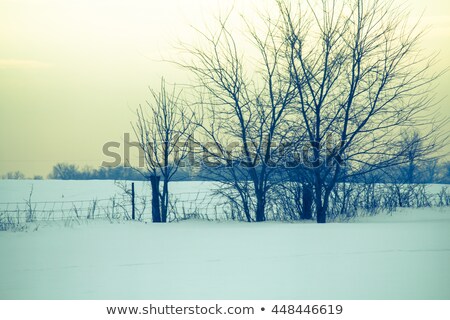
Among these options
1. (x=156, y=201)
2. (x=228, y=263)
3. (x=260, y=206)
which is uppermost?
(x=156, y=201)

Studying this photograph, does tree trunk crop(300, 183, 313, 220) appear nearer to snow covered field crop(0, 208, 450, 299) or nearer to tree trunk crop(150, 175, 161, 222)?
snow covered field crop(0, 208, 450, 299)

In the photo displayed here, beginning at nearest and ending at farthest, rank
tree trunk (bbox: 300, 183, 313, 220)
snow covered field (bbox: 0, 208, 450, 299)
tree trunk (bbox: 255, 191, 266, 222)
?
snow covered field (bbox: 0, 208, 450, 299)
tree trunk (bbox: 255, 191, 266, 222)
tree trunk (bbox: 300, 183, 313, 220)

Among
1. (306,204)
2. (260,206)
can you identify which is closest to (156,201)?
(260,206)

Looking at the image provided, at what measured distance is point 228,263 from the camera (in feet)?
25.2

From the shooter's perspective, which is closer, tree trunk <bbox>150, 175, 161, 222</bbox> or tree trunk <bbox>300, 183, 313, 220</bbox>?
tree trunk <bbox>150, 175, 161, 222</bbox>

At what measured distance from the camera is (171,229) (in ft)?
38.0

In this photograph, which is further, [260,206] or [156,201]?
[156,201]

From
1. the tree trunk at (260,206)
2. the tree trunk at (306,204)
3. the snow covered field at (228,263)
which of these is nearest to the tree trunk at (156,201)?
the tree trunk at (260,206)

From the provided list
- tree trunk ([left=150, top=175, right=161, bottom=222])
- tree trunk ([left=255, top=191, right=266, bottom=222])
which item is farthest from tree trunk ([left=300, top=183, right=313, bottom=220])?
tree trunk ([left=150, top=175, right=161, bottom=222])

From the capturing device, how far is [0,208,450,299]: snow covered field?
6219mm

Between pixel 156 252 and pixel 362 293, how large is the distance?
3.52 m

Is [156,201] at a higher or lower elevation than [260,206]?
higher

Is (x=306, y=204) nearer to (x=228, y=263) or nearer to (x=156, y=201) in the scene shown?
(x=156, y=201)

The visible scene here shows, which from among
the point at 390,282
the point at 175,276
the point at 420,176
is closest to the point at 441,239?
the point at 390,282
